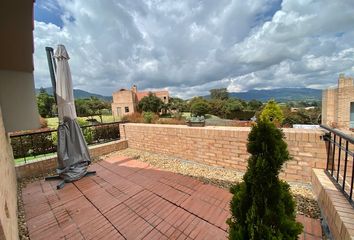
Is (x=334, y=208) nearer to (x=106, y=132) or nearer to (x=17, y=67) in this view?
(x=17, y=67)

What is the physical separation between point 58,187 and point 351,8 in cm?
974

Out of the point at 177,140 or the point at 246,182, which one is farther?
the point at 177,140

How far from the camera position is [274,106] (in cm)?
1463

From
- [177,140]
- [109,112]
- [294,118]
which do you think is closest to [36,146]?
[177,140]

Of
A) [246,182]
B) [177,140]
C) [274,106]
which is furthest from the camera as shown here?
[274,106]

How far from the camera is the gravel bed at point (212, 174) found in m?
2.46

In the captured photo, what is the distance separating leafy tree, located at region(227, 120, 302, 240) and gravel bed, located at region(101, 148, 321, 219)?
1780 millimetres

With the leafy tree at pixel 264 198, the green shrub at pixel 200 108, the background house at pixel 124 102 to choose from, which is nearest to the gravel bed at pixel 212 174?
the leafy tree at pixel 264 198

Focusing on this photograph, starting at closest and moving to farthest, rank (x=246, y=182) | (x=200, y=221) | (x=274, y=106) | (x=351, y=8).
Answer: (x=246, y=182) < (x=200, y=221) < (x=351, y=8) < (x=274, y=106)

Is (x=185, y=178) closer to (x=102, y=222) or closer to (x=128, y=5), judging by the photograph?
(x=102, y=222)

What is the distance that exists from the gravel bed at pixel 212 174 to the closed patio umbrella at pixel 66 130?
1.68 meters

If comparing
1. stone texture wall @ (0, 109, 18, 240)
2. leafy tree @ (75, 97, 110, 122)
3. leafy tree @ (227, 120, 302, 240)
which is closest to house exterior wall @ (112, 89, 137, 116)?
leafy tree @ (75, 97, 110, 122)

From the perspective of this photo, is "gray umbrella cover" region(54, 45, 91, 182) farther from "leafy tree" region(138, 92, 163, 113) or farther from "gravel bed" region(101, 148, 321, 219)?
"leafy tree" region(138, 92, 163, 113)

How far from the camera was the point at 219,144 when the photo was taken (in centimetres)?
384
